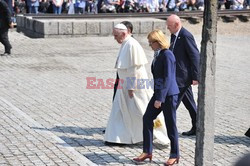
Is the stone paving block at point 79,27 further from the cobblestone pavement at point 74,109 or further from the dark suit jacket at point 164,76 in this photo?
the dark suit jacket at point 164,76

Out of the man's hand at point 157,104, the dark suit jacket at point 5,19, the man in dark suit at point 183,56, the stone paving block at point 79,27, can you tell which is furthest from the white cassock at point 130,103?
the stone paving block at point 79,27

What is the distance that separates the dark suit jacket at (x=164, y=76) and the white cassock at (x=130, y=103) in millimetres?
715

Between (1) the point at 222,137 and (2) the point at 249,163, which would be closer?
(2) the point at 249,163

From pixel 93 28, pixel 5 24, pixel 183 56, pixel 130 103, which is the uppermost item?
pixel 183 56

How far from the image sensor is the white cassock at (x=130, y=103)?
8086mm

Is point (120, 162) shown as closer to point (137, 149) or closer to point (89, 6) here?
point (137, 149)

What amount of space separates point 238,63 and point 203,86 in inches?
393

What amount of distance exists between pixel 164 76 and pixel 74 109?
137 inches

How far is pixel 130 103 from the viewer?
8.17m

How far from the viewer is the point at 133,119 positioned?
322 inches

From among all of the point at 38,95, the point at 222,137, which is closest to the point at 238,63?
the point at 38,95

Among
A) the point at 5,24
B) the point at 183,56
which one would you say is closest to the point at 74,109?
the point at 183,56

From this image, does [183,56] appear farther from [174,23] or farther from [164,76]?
[164,76]

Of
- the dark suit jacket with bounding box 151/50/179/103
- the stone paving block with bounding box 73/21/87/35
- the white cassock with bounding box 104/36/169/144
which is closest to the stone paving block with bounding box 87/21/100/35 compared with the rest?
the stone paving block with bounding box 73/21/87/35
